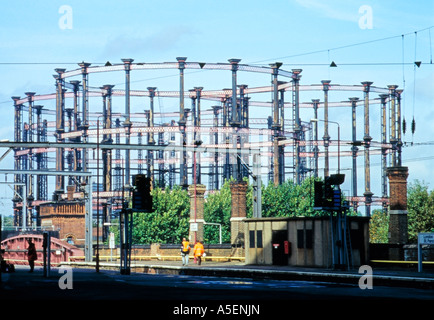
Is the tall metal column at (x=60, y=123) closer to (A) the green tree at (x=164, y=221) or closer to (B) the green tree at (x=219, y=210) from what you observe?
(A) the green tree at (x=164, y=221)

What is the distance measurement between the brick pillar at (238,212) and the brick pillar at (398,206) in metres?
13.4

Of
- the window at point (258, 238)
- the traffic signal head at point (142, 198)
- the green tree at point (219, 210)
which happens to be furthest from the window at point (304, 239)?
the green tree at point (219, 210)

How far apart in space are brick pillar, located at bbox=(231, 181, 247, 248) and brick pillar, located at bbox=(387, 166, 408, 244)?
13.4 meters

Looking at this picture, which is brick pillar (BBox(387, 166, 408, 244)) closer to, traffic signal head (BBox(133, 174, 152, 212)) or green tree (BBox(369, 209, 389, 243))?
traffic signal head (BBox(133, 174, 152, 212))

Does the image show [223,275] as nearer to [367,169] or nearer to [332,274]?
[332,274]

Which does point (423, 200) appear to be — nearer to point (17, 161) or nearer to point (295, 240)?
point (295, 240)

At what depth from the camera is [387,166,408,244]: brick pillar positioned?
47531 millimetres

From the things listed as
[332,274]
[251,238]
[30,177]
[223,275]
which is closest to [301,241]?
[251,238]

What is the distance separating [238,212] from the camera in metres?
59.9

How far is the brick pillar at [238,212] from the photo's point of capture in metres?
58.8

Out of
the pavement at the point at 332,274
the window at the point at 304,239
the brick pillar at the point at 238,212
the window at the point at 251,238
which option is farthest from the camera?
the brick pillar at the point at 238,212

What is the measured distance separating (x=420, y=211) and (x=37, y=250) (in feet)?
116

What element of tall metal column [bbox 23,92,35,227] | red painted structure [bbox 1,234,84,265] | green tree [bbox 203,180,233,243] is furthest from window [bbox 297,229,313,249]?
tall metal column [bbox 23,92,35,227]
